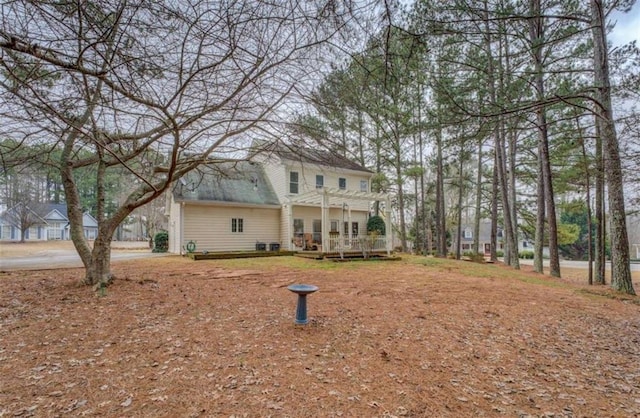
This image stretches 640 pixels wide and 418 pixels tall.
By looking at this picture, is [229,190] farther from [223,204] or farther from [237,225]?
[237,225]

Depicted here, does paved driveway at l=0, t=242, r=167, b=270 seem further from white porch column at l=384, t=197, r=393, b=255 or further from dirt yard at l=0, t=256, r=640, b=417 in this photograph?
white porch column at l=384, t=197, r=393, b=255

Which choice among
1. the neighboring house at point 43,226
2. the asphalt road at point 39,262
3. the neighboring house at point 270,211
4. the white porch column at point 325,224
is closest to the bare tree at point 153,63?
the asphalt road at point 39,262

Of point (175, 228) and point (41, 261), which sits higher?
point (175, 228)

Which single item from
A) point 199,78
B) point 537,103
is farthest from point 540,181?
point 199,78

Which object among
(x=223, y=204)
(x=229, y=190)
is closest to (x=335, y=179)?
(x=229, y=190)

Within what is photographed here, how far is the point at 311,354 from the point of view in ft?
11.0

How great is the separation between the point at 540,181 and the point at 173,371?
1360 centimetres

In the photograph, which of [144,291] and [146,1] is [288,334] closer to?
[144,291]

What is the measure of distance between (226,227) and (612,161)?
14252mm

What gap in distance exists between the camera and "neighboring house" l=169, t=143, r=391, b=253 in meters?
14.2

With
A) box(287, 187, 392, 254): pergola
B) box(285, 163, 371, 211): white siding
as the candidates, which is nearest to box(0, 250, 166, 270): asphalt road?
box(287, 187, 392, 254): pergola

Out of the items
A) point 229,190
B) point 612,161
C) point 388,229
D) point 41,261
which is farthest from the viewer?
point 229,190

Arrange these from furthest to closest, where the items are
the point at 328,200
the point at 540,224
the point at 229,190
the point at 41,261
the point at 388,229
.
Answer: the point at 229,190 → the point at 388,229 → the point at 328,200 → the point at 540,224 → the point at 41,261

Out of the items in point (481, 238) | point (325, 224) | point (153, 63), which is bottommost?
point (481, 238)
